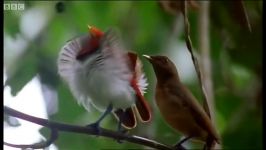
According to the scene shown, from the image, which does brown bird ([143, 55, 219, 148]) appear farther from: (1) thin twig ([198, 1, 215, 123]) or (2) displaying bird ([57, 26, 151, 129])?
(1) thin twig ([198, 1, 215, 123])

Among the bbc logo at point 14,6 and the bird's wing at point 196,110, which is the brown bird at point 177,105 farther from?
the bbc logo at point 14,6

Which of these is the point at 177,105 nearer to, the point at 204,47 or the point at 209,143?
the point at 209,143

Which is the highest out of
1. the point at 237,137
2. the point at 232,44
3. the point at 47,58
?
the point at 47,58

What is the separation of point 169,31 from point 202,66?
15 centimetres

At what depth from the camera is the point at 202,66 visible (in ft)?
2.62

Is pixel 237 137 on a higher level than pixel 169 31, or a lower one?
lower

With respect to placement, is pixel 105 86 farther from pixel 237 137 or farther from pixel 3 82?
pixel 237 137

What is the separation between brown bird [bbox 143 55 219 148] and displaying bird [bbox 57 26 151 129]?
2 centimetres

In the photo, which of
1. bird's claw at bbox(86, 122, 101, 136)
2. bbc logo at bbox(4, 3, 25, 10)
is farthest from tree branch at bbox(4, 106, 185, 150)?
bbc logo at bbox(4, 3, 25, 10)

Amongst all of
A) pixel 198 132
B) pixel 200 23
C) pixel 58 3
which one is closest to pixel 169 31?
pixel 200 23

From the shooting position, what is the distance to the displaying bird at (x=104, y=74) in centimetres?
60

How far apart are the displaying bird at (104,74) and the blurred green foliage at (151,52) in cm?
2

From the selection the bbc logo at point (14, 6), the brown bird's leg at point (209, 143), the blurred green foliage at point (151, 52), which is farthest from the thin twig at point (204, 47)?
the bbc logo at point (14, 6)

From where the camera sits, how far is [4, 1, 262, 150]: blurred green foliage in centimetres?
66
